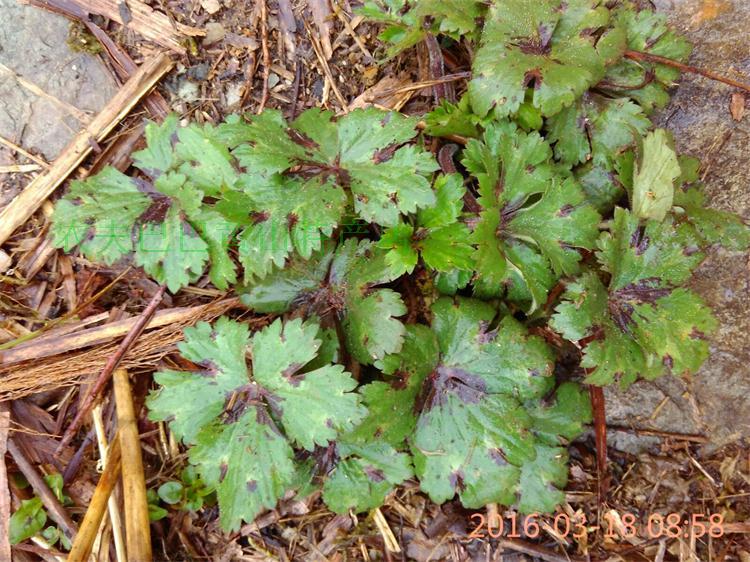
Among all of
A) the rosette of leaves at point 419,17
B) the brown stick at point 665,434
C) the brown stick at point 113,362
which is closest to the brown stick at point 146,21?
the rosette of leaves at point 419,17

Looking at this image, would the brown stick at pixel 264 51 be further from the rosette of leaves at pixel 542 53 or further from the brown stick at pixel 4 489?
the brown stick at pixel 4 489

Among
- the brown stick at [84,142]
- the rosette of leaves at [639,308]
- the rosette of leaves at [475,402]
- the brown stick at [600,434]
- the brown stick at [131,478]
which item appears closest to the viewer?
the rosette of leaves at [639,308]

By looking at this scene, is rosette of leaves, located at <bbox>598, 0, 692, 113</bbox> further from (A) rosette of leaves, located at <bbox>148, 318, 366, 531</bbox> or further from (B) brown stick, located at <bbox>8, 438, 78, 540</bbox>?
(B) brown stick, located at <bbox>8, 438, 78, 540</bbox>

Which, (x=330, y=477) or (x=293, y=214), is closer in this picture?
(x=293, y=214)

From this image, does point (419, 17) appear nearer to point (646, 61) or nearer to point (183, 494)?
point (646, 61)

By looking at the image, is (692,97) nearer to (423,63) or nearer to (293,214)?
(423,63)

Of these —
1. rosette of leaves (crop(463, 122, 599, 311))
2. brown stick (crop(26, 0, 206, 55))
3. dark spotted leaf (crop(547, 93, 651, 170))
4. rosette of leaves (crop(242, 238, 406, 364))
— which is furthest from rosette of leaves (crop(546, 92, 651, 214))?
brown stick (crop(26, 0, 206, 55))

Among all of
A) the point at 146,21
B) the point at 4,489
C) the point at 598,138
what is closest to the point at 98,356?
the point at 4,489

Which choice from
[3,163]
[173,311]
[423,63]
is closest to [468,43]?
[423,63]
